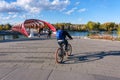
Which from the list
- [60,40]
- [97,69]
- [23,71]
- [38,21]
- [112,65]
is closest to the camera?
[23,71]

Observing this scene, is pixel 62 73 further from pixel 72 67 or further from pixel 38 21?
pixel 38 21

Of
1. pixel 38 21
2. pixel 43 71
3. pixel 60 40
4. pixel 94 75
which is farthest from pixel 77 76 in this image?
pixel 38 21

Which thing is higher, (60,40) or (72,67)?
(60,40)

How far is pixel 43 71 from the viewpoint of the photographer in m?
8.20

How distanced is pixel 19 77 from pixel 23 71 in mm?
951

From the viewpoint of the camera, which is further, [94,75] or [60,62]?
[60,62]

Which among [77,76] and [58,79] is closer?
[58,79]

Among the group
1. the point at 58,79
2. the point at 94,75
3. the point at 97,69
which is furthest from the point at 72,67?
the point at 58,79

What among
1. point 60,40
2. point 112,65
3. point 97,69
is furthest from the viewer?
point 60,40

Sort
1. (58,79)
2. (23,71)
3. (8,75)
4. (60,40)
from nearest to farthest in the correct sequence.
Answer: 1. (58,79)
2. (8,75)
3. (23,71)
4. (60,40)

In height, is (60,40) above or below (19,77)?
above

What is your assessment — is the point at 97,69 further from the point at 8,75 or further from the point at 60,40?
the point at 8,75

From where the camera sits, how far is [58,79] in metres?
7.04

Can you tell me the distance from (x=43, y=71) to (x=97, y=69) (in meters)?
A: 2.20
